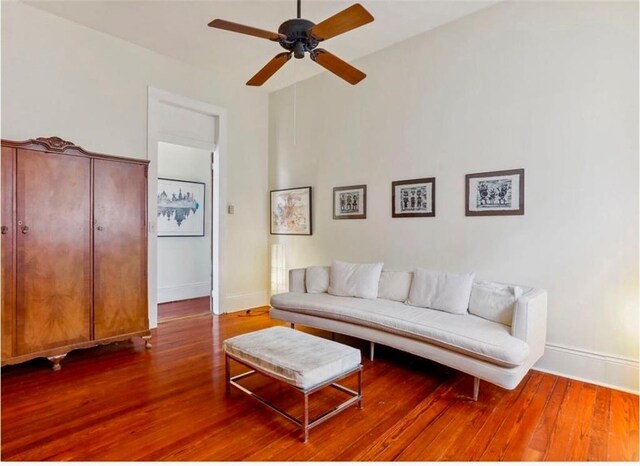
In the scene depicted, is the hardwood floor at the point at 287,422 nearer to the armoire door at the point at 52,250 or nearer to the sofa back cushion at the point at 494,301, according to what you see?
the armoire door at the point at 52,250

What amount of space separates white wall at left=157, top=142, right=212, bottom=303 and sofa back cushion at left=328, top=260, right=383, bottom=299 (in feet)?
9.91

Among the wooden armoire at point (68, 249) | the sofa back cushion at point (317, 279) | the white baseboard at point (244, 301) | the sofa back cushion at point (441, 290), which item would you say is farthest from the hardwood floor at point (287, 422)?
the white baseboard at point (244, 301)

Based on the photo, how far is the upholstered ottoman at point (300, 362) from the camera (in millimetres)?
2121

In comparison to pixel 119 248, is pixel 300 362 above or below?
below

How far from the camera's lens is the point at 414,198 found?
3885 mm

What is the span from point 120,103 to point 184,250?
8.60 ft

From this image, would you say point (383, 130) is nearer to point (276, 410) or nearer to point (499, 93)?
point (499, 93)

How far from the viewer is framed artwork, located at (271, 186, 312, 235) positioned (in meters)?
4.98

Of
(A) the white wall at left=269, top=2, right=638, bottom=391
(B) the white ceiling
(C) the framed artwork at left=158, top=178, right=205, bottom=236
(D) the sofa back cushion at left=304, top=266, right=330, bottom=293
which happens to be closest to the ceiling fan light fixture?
(B) the white ceiling

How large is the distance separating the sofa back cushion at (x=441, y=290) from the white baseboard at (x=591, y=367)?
79 cm

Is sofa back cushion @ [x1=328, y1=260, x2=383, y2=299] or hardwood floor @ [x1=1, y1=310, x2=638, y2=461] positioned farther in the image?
sofa back cushion @ [x1=328, y1=260, x2=383, y2=299]

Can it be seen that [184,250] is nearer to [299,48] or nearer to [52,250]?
[52,250]

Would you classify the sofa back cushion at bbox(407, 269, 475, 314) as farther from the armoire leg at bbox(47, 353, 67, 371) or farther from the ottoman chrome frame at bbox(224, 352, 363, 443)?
the armoire leg at bbox(47, 353, 67, 371)

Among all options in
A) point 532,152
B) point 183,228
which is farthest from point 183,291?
point 532,152
